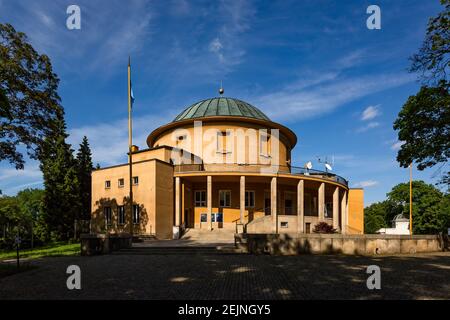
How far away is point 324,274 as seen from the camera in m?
9.80

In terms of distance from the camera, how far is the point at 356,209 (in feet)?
131

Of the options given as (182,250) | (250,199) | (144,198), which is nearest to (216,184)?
(250,199)

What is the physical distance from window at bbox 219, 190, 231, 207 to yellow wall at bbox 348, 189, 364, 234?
1807cm

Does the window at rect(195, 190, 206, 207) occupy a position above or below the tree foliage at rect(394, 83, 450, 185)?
below

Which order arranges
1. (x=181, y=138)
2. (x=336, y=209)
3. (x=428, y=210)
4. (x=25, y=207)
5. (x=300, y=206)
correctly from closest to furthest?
(x=300, y=206) → (x=336, y=209) → (x=181, y=138) → (x=428, y=210) → (x=25, y=207)

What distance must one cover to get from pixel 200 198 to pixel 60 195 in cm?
1772

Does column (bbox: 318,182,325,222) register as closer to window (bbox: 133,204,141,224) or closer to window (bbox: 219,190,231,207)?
window (bbox: 219,190,231,207)

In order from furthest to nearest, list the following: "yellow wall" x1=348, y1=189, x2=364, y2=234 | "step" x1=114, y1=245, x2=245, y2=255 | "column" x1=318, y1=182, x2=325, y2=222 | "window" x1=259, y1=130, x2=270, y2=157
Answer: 1. "yellow wall" x1=348, y1=189, x2=364, y2=234
2. "window" x1=259, y1=130, x2=270, y2=157
3. "column" x1=318, y1=182, x2=325, y2=222
4. "step" x1=114, y1=245, x2=245, y2=255

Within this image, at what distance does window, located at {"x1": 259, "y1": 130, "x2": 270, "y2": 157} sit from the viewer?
34.9 meters

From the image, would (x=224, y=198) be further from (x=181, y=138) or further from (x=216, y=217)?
(x=181, y=138)

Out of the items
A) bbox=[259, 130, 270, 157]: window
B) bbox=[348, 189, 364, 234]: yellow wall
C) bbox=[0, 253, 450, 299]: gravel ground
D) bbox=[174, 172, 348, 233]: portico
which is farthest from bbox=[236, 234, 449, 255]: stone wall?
bbox=[348, 189, 364, 234]: yellow wall

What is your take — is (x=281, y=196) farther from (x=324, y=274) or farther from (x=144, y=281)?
(x=144, y=281)

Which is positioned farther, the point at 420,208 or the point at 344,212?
the point at 420,208
